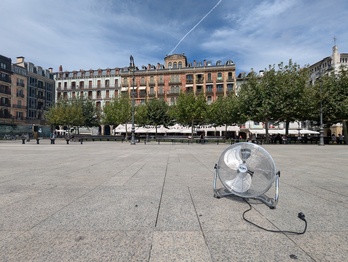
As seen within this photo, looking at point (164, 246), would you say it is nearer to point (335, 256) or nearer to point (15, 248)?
point (15, 248)

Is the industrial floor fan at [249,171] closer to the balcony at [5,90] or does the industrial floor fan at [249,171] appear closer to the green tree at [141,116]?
the green tree at [141,116]

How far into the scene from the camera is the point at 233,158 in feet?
14.1

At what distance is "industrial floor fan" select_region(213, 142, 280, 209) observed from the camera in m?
3.89

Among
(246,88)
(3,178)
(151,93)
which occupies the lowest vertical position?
(3,178)

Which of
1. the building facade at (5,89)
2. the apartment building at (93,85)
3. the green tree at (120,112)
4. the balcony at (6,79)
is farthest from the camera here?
the apartment building at (93,85)

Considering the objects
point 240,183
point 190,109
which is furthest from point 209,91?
point 240,183

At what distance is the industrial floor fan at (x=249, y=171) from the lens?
3.89 metres

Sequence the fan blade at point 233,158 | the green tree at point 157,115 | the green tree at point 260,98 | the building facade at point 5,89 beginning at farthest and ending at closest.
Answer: the building facade at point 5,89 → the green tree at point 157,115 → the green tree at point 260,98 → the fan blade at point 233,158

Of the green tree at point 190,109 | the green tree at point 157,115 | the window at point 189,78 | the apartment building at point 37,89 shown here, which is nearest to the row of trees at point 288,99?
the green tree at point 190,109

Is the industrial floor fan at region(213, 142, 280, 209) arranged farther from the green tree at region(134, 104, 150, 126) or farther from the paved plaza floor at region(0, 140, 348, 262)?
the green tree at region(134, 104, 150, 126)

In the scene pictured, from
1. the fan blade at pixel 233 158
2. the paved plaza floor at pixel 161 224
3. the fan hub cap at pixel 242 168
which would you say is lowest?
the paved plaza floor at pixel 161 224

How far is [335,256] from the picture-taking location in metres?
2.38

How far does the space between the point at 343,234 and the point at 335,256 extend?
0.68 metres

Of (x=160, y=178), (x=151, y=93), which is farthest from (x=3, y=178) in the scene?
(x=151, y=93)
